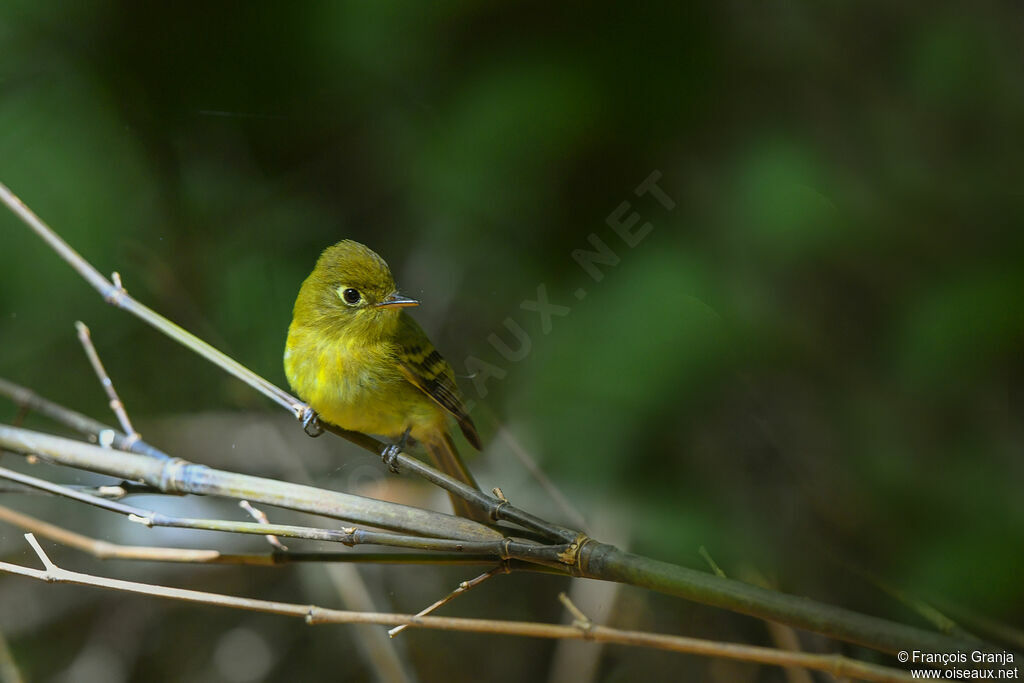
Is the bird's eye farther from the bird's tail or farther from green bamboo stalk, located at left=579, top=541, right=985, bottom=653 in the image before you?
green bamboo stalk, located at left=579, top=541, right=985, bottom=653

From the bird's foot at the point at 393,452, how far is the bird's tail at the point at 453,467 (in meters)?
0.04

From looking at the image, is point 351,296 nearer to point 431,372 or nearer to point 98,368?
point 431,372

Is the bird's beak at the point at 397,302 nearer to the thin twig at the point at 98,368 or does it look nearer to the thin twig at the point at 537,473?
the thin twig at the point at 537,473

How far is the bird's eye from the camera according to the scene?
924mm

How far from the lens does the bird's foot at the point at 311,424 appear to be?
986 millimetres

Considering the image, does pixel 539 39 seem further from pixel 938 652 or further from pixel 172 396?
pixel 938 652

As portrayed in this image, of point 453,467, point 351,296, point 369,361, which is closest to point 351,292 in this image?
point 351,296

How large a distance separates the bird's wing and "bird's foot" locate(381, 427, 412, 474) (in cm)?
6

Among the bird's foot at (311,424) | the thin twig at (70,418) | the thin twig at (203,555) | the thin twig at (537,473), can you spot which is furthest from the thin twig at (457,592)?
the thin twig at (70,418)

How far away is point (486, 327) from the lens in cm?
95

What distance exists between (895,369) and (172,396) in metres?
0.89

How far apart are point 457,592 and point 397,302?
0.32 meters

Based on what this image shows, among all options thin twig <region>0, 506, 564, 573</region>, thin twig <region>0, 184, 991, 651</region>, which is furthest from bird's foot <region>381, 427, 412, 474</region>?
thin twig <region>0, 506, 564, 573</region>

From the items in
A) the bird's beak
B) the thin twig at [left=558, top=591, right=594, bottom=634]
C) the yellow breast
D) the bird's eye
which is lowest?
the thin twig at [left=558, top=591, right=594, bottom=634]
